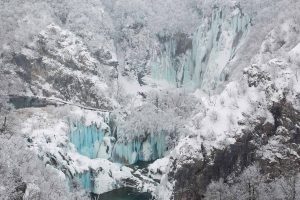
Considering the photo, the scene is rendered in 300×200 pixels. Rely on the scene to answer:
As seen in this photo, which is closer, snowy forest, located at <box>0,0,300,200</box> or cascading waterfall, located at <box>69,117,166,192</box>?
snowy forest, located at <box>0,0,300,200</box>

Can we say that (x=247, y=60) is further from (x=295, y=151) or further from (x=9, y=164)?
(x=9, y=164)

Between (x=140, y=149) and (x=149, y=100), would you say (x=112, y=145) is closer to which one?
(x=140, y=149)

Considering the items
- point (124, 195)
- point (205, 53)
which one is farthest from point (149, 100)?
point (124, 195)

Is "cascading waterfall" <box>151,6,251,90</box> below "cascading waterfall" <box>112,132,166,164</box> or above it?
above

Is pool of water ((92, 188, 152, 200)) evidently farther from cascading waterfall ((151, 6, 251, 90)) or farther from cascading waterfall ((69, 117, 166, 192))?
cascading waterfall ((151, 6, 251, 90))

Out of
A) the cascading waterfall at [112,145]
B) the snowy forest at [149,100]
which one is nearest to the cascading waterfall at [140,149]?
the cascading waterfall at [112,145]

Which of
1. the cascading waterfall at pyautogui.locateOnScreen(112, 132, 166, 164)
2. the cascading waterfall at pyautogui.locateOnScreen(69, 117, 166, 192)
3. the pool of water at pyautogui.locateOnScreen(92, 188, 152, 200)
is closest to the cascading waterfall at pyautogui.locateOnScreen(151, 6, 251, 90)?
the cascading waterfall at pyautogui.locateOnScreen(112, 132, 166, 164)

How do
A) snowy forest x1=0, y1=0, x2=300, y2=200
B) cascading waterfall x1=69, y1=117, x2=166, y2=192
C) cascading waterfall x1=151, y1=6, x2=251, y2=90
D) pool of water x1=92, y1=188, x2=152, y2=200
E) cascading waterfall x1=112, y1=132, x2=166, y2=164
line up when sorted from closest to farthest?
snowy forest x1=0, y1=0, x2=300, y2=200 < pool of water x1=92, y1=188, x2=152, y2=200 < cascading waterfall x1=69, y1=117, x2=166, y2=192 < cascading waterfall x1=112, y1=132, x2=166, y2=164 < cascading waterfall x1=151, y1=6, x2=251, y2=90
